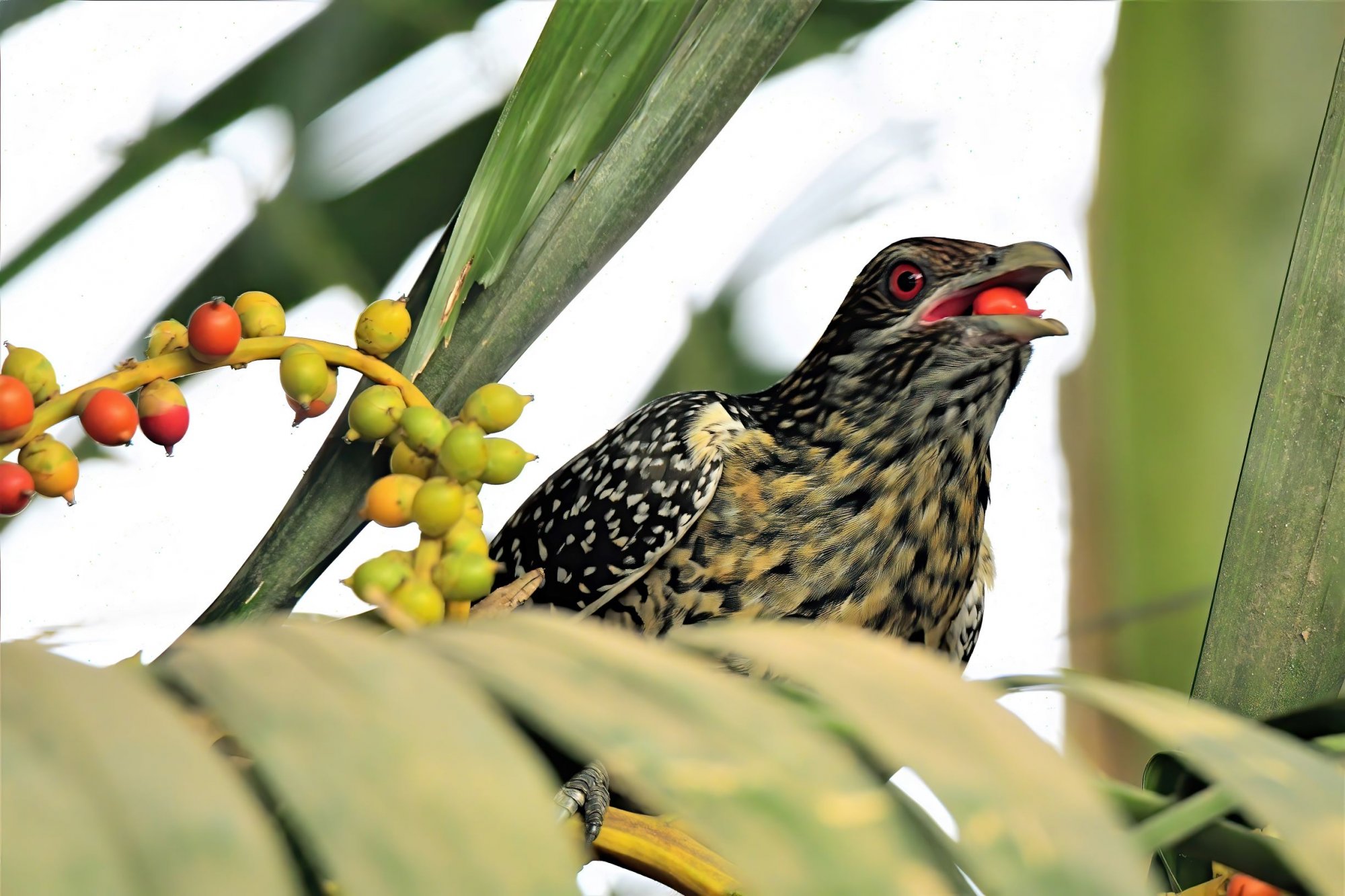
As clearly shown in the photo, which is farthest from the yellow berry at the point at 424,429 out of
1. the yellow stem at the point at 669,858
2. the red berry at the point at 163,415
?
the yellow stem at the point at 669,858

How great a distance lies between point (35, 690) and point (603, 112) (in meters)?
0.61

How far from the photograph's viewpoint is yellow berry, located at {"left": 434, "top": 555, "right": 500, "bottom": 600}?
53 centimetres

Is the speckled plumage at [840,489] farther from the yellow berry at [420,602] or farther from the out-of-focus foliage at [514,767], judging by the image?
the out-of-focus foliage at [514,767]

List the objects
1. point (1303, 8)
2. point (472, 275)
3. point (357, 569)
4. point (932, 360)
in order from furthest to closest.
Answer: point (1303, 8) → point (932, 360) → point (472, 275) → point (357, 569)

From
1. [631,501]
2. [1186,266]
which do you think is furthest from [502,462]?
[1186,266]

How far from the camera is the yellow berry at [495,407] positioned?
60cm

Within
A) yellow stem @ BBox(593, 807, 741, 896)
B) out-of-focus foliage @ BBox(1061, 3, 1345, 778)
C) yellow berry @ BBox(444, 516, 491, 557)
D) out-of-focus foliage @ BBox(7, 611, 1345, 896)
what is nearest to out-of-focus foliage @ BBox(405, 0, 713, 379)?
yellow berry @ BBox(444, 516, 491, 557)

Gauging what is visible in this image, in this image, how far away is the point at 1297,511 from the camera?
629mm

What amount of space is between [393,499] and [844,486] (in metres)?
0.55

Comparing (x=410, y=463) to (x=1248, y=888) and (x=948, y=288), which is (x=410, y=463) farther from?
(x=948, y=288)

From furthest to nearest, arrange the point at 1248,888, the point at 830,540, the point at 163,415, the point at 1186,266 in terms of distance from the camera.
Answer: the point at 1186,266, the point at 830,540, the point at 163,415, the point at 1248,888

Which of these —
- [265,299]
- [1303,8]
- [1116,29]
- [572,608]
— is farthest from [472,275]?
[1303,8]

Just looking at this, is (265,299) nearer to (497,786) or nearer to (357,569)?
(357,569)

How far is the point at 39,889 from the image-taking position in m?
0.16
